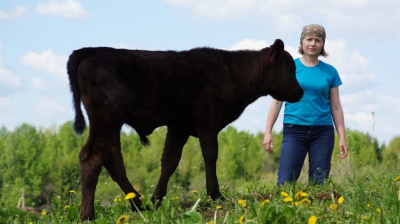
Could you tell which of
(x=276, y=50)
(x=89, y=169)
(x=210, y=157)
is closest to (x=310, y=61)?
(x=276, y=50)

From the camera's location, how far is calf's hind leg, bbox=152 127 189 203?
7738 mm

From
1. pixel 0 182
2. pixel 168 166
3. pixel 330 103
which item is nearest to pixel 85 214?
pixel 168 166

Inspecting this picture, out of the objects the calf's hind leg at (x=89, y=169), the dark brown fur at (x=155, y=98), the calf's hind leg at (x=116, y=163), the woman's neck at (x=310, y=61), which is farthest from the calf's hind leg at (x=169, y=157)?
the woman's neck at (x=310, y=61)

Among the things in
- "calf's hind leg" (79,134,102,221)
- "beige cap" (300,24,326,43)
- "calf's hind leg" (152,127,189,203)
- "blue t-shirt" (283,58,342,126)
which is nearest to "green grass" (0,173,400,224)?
"calf's hind leg" (79,134,102,221)

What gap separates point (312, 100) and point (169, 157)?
230cm

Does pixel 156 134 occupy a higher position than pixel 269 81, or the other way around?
pixel 156 134

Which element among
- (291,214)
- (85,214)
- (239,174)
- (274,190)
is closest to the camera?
(291,214)

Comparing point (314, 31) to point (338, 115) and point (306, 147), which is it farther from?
point (306, 147)

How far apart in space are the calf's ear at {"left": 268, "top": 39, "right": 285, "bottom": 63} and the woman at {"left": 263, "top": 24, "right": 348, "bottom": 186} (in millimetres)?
720

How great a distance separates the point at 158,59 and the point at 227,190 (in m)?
2.24

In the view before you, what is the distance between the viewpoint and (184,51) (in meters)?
7.48

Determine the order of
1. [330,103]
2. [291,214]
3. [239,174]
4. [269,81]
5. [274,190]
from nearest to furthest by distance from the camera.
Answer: [291,214] < [274,190] < [269,81] < [330,103] < [239,174]

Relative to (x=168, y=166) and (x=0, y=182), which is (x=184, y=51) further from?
(x=0, y=182)

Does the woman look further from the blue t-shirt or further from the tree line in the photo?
the tree line
